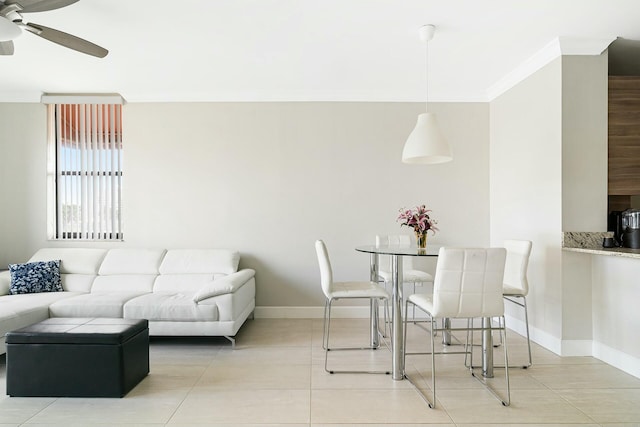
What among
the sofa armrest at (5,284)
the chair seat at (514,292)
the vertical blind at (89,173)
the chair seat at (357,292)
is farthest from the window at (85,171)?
the chair seat at (514,292)

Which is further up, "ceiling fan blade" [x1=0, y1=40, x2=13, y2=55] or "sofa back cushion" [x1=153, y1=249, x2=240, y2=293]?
"ceiling fan blade" [x1=0, y1=40, x2=13, y2=55]

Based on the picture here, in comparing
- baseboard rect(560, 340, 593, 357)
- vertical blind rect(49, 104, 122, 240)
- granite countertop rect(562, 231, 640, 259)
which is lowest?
baseboard rect(560, 340, 593, 357)

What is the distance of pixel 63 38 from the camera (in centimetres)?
244

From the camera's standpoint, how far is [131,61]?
12.0 feet

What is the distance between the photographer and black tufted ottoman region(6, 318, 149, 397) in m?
2.47

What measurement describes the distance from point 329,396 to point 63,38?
113 inches

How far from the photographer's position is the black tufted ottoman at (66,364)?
2.47 meters

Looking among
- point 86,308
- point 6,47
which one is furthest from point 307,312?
point 6,47

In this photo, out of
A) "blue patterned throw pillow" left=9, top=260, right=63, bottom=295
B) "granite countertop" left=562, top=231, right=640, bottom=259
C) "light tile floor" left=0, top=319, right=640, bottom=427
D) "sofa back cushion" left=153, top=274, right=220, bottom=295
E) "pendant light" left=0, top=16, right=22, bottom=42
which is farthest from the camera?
"sofa back cushion" left=153, top=274, right=220, bottom=295

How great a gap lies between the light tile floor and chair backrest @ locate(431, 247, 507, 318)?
0.59 metres

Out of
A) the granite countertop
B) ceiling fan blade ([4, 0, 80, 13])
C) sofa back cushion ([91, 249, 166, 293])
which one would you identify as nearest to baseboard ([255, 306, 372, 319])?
sofa back cushion ([91, 249, 166, 293])

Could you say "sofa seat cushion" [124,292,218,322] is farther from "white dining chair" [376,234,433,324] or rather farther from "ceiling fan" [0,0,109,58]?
A: "ceiling fan" [0,0,109,58]

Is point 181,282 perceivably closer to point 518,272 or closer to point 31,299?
point 31,299

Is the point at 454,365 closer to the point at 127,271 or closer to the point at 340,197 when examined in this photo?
the point at 340,197
